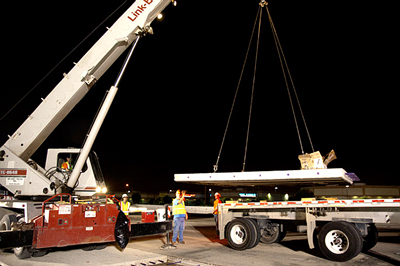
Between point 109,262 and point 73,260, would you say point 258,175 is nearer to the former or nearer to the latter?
point 109,262

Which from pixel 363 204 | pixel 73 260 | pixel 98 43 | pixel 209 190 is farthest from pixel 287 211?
pixel 209 190

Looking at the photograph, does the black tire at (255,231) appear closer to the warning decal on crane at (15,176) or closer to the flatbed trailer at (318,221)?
the flatbed trailer at (318,221)

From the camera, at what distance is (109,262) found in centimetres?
785

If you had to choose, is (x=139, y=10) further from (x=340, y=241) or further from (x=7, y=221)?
(x=340, y=241)

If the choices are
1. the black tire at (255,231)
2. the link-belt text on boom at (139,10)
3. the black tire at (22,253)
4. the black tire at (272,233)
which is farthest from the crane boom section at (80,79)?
the black tire at (272,233)

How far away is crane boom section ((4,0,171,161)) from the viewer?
32.2ft

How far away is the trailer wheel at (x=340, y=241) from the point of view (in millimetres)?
7852

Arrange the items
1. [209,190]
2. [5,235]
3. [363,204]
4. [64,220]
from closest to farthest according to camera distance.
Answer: [5,235] < [64,220] < [363,204] < [209,190]

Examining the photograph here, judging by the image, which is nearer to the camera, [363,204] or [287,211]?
[363,204]

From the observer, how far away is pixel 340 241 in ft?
27.0

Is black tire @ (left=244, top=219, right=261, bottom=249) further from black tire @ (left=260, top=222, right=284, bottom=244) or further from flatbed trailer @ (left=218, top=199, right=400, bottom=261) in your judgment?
black tire @ (left=260, top=222, right=284, bottom=244)

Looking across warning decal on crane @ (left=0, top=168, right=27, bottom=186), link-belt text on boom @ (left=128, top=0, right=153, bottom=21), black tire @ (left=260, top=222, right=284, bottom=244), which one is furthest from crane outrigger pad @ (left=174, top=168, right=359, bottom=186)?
link-belt text on boom @ (left=128, top=0, right=153, bottom=21)

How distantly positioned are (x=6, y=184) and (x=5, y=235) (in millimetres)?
3182

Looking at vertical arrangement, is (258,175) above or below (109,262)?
above
